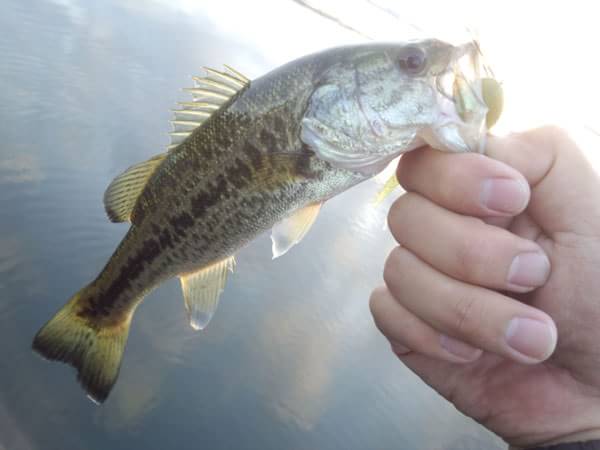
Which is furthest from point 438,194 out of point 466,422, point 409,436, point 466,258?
point 466,422

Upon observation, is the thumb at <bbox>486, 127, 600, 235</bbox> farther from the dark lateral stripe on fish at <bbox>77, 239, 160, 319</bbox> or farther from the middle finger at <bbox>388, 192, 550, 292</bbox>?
the dark lateral stripe on fish at <bbox>77, 239, 160, 319</bbox>

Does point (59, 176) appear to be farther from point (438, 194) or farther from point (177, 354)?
point (438, 194)

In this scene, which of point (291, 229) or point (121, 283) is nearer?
point (291, 229)

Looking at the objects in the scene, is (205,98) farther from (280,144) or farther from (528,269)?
(528,269)

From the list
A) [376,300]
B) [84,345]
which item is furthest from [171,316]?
[376,300]

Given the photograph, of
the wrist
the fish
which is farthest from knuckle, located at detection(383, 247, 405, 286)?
the wrist

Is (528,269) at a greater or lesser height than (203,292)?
greater

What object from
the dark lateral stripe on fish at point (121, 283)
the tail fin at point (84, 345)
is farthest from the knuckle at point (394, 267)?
the tail fin at point (84, 345)
